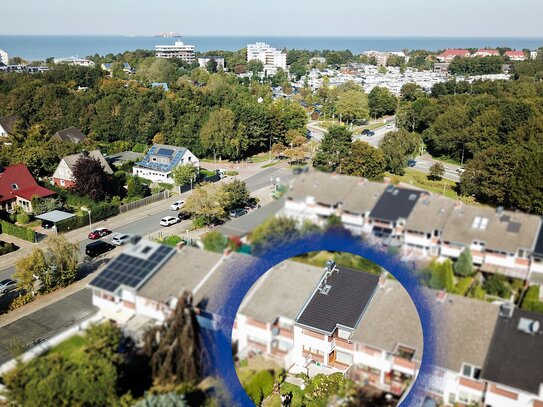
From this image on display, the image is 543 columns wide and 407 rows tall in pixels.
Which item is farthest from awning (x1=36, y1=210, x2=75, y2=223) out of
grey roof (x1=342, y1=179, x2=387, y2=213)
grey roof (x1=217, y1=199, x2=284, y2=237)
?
grey roof (x1=342, y1=179, x2=387, y2=213)

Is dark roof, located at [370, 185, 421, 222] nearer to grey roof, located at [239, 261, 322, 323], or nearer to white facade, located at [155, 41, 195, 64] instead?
grey roof, located at [239, 261, 322, 323]

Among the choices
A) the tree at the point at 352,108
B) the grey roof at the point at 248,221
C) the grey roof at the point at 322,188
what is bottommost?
the tree at the point at 352,108

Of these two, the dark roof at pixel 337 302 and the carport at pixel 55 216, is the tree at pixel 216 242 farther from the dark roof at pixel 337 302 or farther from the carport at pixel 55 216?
the carport at pixel 55 216

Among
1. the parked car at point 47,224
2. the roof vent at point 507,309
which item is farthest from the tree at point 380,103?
the roof vent at point 507,309

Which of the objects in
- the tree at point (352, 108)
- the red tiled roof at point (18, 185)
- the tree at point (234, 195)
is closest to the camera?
the tree at point (234, 195)

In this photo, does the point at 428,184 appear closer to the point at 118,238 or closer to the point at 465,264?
the point at 465,264
